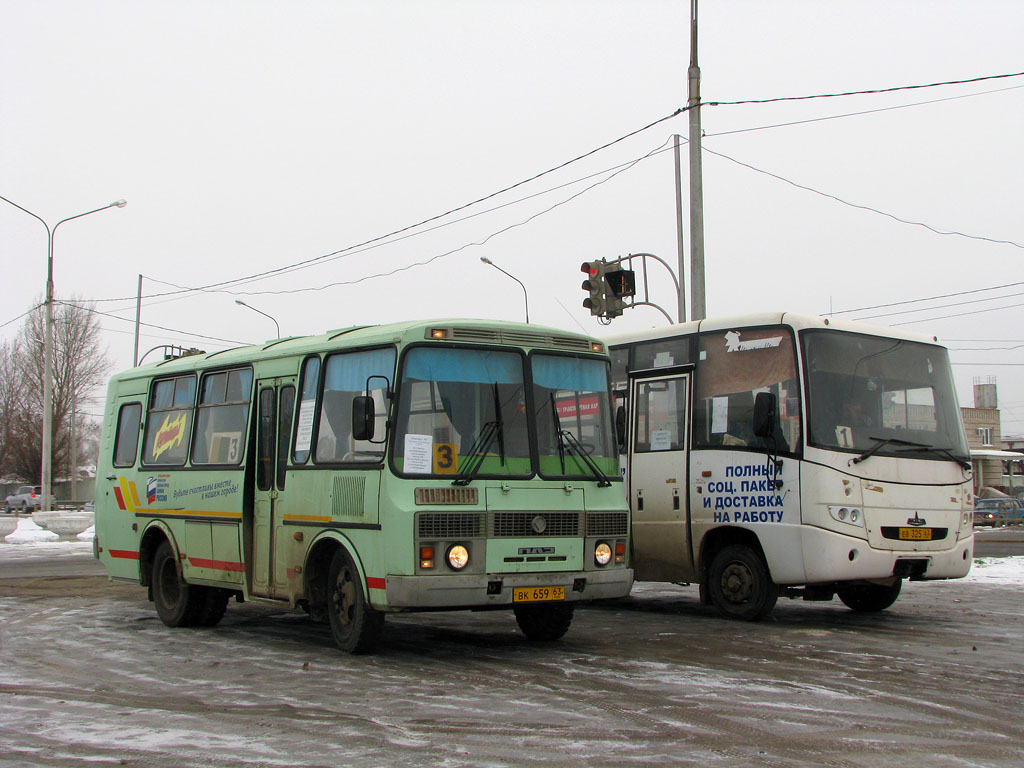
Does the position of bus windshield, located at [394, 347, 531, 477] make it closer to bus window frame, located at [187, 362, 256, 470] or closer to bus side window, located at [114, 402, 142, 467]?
bus window frame, located at [187, 362, 256, 470]

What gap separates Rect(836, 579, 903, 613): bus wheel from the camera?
43.5 feet

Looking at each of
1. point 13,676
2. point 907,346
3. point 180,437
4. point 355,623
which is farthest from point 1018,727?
point 180,437

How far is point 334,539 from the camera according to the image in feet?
33.1

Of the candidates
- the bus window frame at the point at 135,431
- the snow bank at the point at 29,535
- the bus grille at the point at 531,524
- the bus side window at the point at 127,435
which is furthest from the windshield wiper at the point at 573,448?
the snow bank at the point at 29,535

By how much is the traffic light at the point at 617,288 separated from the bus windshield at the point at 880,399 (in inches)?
328

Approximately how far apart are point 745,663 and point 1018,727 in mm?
2701

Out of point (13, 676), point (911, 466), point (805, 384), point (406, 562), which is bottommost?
Answer: point (13, 676)

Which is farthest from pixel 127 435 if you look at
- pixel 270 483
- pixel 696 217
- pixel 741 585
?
pixel 696 217

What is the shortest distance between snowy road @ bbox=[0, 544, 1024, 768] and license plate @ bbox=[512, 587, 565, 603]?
0.51 metres

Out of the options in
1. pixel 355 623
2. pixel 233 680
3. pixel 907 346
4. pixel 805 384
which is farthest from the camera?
A: pixel 907 346

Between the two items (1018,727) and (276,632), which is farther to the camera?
(276,632)

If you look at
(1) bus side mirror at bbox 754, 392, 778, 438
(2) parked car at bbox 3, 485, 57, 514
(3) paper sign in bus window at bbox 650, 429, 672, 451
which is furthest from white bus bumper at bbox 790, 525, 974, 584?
(2) parked car at bbox 3, 485, 57, 514

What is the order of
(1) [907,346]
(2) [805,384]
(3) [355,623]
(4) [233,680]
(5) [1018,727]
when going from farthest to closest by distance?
(1) [907,346], (2) [805,384], (3) [355,623], (4) [233,680], (5) [1018,727]

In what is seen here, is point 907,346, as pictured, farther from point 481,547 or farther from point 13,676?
point 13,676
